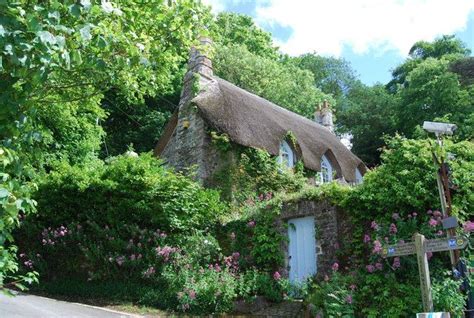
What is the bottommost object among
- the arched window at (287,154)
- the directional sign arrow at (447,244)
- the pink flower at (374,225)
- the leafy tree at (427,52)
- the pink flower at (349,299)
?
the pink flower at (349,299)

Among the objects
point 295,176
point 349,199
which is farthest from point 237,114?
point 349,199

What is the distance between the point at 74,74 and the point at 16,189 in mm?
4083

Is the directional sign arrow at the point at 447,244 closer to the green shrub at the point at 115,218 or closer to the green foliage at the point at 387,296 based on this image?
the green foliage at the point at 387,296

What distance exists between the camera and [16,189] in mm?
3693

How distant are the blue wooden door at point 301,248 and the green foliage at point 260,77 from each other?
17911 millimetres

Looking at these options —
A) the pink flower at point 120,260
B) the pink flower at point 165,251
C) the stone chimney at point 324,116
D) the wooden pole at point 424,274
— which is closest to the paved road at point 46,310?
the pink flower at point 120,260

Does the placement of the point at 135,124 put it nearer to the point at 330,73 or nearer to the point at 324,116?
the point at 324,116

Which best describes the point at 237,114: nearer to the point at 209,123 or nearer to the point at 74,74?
the point at 209,123

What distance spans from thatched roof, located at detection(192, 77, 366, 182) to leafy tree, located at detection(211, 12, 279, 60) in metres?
13.5

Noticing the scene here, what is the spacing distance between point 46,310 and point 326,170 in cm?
1400

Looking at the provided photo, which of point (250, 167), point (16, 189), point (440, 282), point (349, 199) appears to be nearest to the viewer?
point (16, 189)

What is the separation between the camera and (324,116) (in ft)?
92.0

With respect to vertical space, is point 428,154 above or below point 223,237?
above

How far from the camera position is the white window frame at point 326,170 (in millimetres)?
20459
